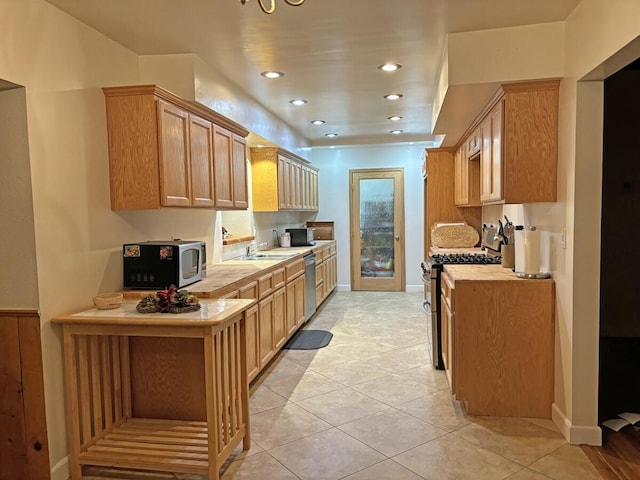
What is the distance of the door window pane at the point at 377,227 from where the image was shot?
789cm

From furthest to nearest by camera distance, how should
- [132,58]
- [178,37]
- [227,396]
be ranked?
[132,58] < [178,37] < [227,396]

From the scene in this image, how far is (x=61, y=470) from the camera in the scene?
8.05ft

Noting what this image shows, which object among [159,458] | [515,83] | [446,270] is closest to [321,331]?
[446,270]

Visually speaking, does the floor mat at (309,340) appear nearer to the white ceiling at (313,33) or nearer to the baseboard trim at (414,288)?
the white ceiling at (313,33)

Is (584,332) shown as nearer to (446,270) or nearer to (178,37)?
(446,270)

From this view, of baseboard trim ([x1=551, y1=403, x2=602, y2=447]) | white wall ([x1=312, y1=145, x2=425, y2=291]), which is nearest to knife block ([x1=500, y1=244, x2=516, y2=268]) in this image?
baseboard trim ([x1=551, y1=403, x2=602, y2=447])

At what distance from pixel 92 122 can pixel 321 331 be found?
3.44 m

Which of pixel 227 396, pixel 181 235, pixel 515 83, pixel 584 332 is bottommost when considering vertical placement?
pixel 227 396

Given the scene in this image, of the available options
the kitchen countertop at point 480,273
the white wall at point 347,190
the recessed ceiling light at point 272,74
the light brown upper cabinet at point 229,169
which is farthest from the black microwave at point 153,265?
the white wall at point 347,190

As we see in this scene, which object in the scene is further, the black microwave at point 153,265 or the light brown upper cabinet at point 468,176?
the light brown upper cabinet at point 468,176

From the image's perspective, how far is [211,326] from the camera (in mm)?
2307

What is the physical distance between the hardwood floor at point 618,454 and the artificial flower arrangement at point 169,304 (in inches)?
92.7

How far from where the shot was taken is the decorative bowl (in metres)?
2.60

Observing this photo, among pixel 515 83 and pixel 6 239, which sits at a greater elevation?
pixel 515 83
